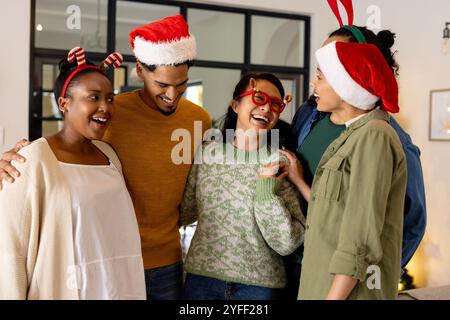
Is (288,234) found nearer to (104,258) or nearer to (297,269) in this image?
(297,269)

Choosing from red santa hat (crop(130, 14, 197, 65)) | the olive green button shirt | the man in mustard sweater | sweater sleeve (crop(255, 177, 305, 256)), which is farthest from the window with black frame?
the olive green button shirt

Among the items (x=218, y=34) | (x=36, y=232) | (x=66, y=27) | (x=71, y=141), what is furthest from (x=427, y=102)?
(x=36, y=232)

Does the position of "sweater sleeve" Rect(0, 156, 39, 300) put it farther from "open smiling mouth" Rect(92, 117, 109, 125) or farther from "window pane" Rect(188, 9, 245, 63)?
"window pane" Rect(188, 9, 245, 63)

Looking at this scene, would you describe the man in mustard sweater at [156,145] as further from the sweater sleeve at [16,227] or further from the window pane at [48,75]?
the window pane at [48,75]

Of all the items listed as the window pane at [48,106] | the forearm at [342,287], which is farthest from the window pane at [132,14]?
the forearm at [342,287]

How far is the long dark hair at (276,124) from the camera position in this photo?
6.25 feet

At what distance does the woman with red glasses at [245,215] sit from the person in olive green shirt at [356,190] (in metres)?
0.29

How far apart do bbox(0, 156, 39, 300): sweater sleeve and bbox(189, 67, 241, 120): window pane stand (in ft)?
13.8

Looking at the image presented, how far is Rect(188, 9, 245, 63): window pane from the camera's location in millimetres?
5426

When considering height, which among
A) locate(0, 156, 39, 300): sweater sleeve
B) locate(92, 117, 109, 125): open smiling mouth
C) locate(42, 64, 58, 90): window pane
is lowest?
locate(0, 156, 39, 300): sweater sleeve

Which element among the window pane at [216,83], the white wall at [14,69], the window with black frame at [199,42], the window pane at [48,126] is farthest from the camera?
the window pane at [216,83]

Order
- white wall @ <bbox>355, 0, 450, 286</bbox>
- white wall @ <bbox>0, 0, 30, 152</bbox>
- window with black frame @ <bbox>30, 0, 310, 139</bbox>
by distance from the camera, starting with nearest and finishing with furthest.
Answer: white wall @ <bbox>0, 0, 30, 152</bbox> → white wall @ <bbox>355, 0, 450, 286</bbox> → window with black frame @ <bbox>30, 0, 310, 139</bbox>

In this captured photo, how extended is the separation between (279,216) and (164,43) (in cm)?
72

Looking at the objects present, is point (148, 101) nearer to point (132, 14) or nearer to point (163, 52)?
point (163, 52)
